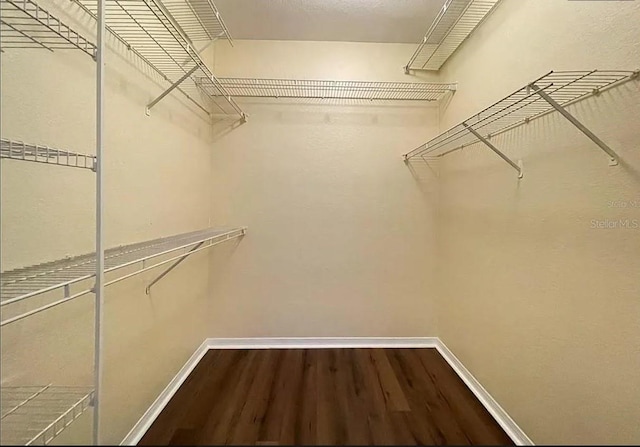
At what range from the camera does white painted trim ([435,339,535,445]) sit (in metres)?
1.51

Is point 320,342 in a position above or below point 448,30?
below

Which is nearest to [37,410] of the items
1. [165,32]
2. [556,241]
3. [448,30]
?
[165,32]

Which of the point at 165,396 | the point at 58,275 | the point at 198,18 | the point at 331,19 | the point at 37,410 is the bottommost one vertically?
the point at 165,396

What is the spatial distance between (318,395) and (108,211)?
144cm

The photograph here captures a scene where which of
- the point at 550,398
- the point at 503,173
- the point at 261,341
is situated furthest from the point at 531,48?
the point at 261,341

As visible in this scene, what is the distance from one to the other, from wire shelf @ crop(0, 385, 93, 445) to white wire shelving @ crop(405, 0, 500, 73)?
86.6 inches

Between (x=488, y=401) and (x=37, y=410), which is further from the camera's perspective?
(x=488, y=401)

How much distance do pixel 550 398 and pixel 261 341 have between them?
1862 mm

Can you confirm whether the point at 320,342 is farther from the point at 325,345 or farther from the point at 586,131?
the point at 586,131

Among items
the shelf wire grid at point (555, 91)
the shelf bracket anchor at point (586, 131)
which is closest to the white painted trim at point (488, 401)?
the shelf bracket anchor at point (586, 131)

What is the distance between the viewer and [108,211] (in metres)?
1.32

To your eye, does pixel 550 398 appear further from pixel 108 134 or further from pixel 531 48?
pixel 108 134

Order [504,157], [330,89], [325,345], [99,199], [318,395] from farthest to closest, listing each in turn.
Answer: [325,345]
[330,89]
[318,395]
[504,157]
[99,199]

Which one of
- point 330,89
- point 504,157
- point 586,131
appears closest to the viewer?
point 586,131
